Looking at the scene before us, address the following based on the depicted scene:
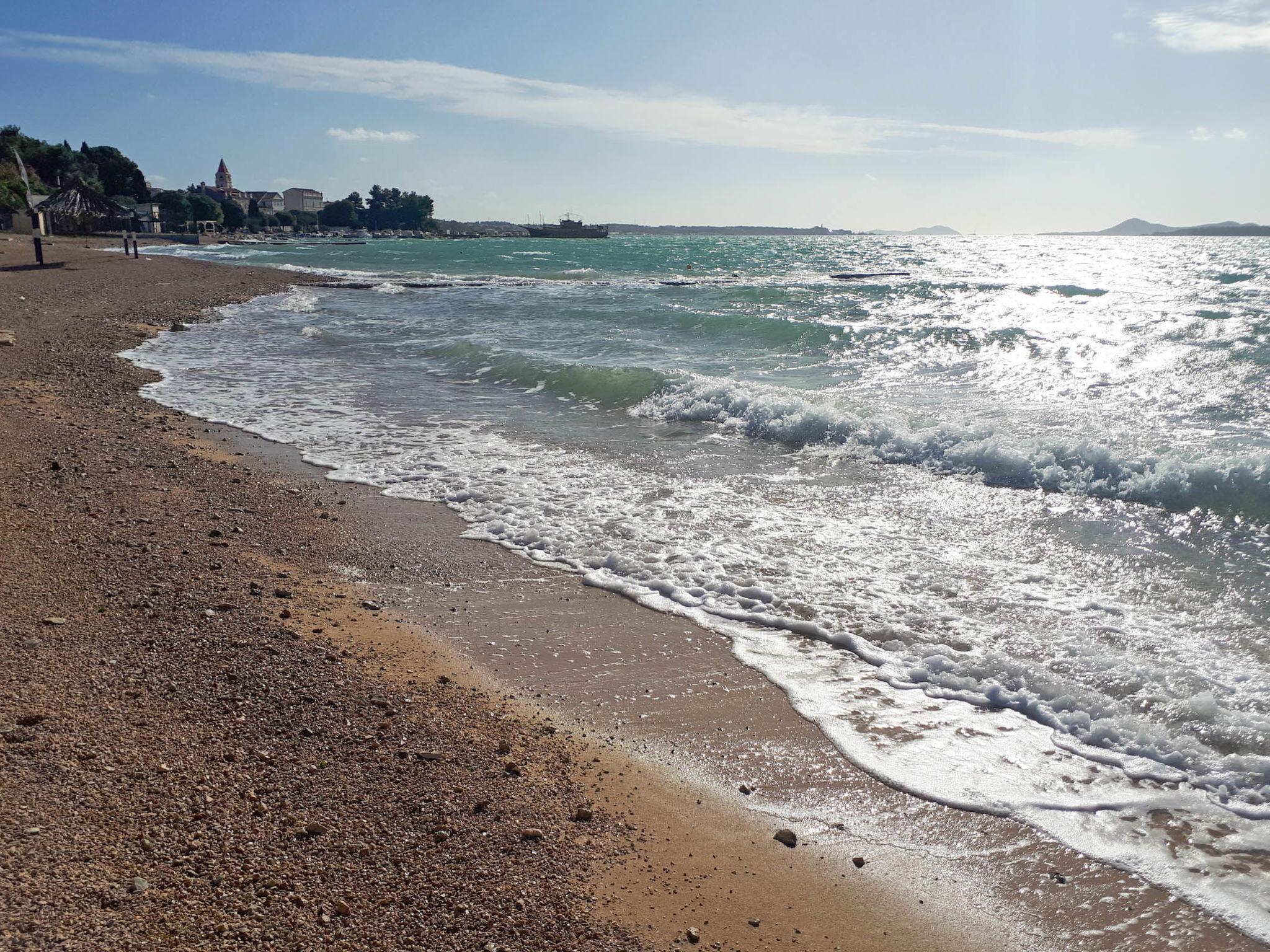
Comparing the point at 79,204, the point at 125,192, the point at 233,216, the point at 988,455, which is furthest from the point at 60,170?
the point at 988,455

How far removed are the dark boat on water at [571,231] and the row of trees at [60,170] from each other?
226 feet

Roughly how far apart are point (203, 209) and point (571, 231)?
6542 centimetres

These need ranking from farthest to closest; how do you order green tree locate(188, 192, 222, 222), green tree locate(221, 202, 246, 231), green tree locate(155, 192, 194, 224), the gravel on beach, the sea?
1. green tree locate(221, 202, 246, 231)
2. green tree locate(188, 192, 222, 222)
3. green tree locate(155, 192, 194, 224)
4. the sea
5. the gravel on beach

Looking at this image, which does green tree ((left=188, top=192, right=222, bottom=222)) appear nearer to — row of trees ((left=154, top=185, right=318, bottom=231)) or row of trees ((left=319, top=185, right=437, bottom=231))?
row of trees ((left=154, top=185, right=318, bottom=231))

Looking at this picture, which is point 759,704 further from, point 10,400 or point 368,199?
point 368,199

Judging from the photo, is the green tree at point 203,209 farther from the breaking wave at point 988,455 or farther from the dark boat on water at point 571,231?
the breaking wave at point 988,455

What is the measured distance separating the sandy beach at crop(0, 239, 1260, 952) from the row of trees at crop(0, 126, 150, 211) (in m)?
61.9

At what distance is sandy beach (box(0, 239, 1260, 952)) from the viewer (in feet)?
8.18

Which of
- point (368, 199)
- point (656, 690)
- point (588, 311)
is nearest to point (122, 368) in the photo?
point (656, 690)

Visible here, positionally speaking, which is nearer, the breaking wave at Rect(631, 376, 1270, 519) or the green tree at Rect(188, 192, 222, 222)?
the breaking wave at Rect(631, 376, 1270, 519)

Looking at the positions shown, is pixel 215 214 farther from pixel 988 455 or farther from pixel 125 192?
pixel 988 455

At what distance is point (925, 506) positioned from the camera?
7.39 m

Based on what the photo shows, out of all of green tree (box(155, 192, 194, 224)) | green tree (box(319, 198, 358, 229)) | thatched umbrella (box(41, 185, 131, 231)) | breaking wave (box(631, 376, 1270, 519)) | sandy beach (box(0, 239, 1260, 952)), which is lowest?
sandy beach (box(0, 239, 1260, 952))

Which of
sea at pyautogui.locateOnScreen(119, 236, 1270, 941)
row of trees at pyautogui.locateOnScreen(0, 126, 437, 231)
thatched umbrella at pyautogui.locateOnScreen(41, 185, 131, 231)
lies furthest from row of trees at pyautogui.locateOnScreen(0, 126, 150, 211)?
sea at pyautogui.locateOnScreen(119, 236, 1270, 941)
